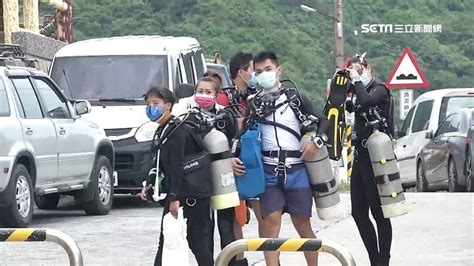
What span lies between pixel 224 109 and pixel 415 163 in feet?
42.8

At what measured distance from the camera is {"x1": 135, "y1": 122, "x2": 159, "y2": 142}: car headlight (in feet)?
53.6

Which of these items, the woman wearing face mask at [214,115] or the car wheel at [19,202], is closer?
the woman wearing face mask at [214,115]

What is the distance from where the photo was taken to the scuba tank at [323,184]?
8953 millimetres

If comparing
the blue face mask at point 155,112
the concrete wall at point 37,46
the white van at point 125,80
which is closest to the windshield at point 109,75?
the white van at point 125,80

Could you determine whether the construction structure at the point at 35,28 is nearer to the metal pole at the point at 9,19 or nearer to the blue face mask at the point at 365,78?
the metal pole at the point at 9,19

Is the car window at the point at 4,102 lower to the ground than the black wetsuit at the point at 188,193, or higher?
higher

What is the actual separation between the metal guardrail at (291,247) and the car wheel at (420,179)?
14226mm

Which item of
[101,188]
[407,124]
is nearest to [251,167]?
[101,188]

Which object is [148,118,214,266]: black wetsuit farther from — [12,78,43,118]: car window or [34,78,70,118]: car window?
[34,78,70,118]: car window

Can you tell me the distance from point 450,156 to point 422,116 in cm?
330

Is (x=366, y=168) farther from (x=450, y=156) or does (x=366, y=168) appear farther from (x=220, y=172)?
(x=450, y=156)

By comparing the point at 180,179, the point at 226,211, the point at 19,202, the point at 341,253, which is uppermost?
the point at 180,179

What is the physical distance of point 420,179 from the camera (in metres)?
21.4

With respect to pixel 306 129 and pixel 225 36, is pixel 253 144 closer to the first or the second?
pixel 306 129
